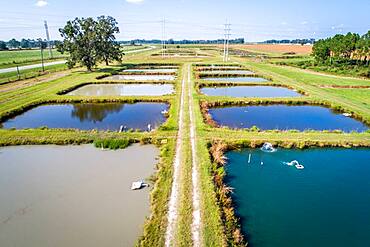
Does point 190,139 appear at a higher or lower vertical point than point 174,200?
higher

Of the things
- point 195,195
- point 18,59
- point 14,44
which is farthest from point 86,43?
point 14,44

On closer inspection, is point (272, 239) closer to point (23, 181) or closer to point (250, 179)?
point (250, 179)

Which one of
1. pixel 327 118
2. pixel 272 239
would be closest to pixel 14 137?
pixel 272 239

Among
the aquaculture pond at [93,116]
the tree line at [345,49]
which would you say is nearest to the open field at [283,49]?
the tree line at [345,49]

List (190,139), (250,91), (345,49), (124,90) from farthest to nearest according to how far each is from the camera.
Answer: (345,49)
(124,90)
(250,91)
(190,139)

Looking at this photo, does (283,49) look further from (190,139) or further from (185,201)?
(185,201)

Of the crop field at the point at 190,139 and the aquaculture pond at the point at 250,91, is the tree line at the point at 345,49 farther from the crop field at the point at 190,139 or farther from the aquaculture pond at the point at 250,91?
the aquaculture pond at the point at 250,91
